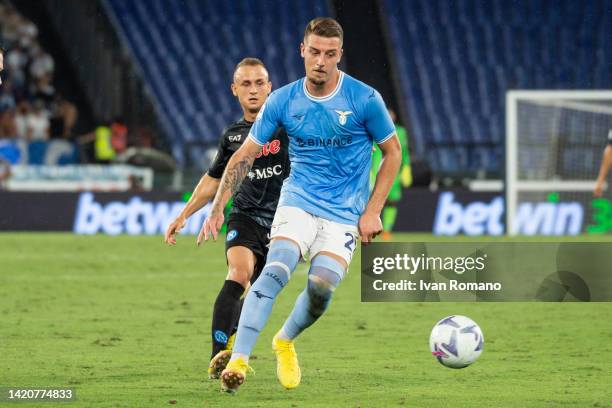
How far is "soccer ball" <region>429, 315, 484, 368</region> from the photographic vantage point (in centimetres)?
685

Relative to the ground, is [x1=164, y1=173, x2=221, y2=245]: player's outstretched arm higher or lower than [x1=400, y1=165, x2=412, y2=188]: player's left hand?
higher

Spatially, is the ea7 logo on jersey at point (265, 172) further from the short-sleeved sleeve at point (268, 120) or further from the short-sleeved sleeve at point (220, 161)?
the short-sleeved sleeve at point (268, 120)

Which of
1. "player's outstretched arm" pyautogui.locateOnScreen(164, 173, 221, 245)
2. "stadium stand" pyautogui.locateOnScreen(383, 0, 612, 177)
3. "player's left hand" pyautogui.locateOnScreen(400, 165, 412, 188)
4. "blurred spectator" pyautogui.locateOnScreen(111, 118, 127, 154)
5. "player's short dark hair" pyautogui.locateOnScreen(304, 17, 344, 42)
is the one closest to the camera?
"player's short dark hair" pyautogui.locateOnScreen(304, 17, 344, 42)

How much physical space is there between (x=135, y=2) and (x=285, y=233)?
68.0 ft

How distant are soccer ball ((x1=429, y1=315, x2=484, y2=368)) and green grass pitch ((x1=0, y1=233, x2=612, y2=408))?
0.35 ft

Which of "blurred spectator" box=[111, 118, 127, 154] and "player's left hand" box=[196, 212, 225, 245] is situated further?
"blurred spectator" box=[111, 118, 127, 154]

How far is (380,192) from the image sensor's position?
634 cm

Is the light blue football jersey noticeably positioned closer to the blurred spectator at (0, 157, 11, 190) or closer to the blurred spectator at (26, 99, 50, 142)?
the blurred spectator at (0, 157, 11, 190)

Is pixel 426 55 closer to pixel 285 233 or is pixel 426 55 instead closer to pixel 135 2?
pixel 135 2

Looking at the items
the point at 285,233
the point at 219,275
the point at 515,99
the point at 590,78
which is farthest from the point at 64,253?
the point at 590,78

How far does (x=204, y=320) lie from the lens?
967 cm

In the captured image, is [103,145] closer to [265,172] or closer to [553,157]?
[553,157]

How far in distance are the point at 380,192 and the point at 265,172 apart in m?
1.10

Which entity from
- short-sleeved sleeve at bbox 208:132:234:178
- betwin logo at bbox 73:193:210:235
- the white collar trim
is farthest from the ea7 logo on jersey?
betwin logo at bbox 73:193:210:235
